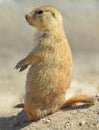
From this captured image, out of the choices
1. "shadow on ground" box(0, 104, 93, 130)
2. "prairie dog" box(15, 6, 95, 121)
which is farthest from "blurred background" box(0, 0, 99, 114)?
"prairie dog" box(15, 6, 95, 121)

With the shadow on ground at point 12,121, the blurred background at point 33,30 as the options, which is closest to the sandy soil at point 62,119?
the shadow on ground at point 12,121

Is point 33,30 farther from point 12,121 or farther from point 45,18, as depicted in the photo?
point 45,18

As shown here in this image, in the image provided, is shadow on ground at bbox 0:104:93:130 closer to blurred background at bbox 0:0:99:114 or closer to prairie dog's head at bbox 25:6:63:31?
prairie dog's head at bbox 25:6:63:31

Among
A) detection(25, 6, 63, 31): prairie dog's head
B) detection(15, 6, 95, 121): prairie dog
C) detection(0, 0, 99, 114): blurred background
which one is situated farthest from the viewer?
detection(0, 0, 99, 114): blurred background

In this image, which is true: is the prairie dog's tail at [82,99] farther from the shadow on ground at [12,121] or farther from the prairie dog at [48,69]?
the shadow on ground at [12,121]

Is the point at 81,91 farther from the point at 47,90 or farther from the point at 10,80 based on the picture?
the point at 47,90

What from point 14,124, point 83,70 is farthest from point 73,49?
point 14,124

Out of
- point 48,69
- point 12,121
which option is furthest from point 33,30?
point 48,69
